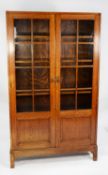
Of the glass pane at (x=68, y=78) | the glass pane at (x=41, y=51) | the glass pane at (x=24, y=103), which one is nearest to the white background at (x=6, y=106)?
the glass pane at (x=24, y=103)

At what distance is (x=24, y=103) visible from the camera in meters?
2.81

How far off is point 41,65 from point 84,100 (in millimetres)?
728

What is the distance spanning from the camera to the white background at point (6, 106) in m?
2.70

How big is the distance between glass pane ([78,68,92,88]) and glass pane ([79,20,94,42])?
38 cm

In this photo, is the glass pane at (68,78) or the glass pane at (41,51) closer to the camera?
the glass pane at (41,51)

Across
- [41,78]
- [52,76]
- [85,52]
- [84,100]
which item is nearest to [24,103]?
[41,78]

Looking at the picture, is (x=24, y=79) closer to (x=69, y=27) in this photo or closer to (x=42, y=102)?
(x=42, y=102)

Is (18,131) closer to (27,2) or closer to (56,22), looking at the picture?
(56,22)

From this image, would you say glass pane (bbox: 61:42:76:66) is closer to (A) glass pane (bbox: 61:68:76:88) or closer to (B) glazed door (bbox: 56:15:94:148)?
(B) glazed door (bbox: 56:15:94:148)

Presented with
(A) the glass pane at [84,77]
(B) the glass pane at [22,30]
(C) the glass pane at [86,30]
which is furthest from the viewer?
(A) the glass pane at [84,77]

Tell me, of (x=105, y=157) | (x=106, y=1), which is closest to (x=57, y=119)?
(x=105, y=157)

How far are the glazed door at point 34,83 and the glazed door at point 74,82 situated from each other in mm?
110

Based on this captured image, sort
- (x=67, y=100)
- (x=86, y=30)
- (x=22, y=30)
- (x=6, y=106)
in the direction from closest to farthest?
1. (x=22, y=30)
2. (x=86, y=30)
3. (x=67, y=100)
4. (x=6, y=106)

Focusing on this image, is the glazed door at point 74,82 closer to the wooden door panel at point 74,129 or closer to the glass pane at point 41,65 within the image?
the wooden door panel at point 74,129
